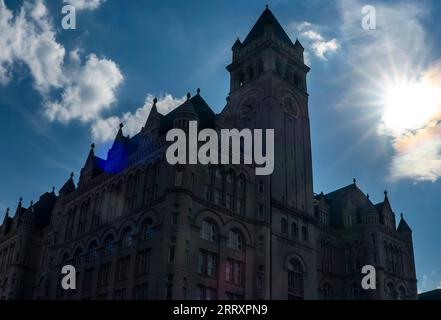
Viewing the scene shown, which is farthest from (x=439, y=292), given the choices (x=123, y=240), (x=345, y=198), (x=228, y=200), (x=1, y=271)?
(x=1, y=271)

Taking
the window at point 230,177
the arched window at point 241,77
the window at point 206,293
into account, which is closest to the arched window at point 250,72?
the arched window at point 241,77

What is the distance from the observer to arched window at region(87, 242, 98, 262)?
218ft

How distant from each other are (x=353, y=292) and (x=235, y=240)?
2766cm

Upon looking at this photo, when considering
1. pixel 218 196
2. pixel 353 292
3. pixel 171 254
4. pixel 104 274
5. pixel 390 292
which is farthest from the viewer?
pixel 390 292

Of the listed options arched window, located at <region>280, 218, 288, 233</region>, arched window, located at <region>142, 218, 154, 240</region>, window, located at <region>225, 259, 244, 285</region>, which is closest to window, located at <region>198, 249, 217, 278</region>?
window, located at <region>225, 259, 244, 285</region>

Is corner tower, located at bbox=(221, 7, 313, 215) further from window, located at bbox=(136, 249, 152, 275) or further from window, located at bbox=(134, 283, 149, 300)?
window, located at bbox=(134, 283, 149, 300)

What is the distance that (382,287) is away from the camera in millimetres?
78500

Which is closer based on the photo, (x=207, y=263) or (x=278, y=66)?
(x=207, y=263)

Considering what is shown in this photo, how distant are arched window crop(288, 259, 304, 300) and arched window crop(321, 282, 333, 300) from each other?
10.7 meters

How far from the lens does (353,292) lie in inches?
3174

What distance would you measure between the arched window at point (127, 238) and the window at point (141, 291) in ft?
19.3

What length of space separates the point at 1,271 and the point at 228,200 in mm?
46488

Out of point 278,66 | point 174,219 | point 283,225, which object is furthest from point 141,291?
point 278,66

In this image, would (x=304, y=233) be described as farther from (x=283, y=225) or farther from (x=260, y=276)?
(x=260, y=276)
